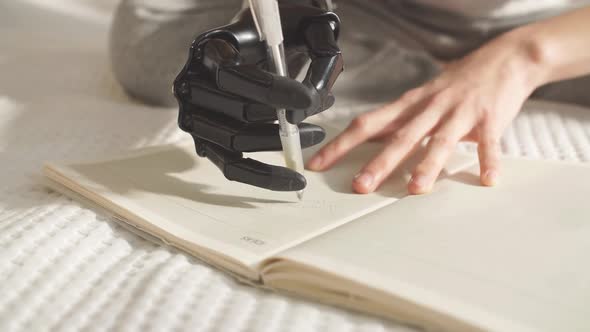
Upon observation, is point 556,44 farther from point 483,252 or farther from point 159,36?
point 159,36

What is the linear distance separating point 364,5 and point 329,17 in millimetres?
398

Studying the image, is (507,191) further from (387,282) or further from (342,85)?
(342,85)

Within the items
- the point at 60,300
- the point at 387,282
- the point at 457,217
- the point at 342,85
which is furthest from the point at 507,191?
the point at 342,85

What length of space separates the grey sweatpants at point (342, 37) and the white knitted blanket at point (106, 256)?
50 millimetres

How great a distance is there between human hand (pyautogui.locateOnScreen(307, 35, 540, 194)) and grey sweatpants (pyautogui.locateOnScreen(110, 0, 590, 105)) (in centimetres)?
17

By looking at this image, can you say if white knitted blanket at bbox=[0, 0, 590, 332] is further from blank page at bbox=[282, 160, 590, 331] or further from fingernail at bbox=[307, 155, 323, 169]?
fingernail at bbox=[307, 155, 323, 169]

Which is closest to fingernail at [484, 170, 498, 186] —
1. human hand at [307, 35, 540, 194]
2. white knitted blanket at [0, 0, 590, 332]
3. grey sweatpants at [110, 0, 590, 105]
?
human hand at [307, 35, 540, 194]

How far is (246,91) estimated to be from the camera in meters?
0.40

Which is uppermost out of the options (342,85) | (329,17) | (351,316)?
(329,17)

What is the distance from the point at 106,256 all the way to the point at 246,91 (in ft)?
0.51

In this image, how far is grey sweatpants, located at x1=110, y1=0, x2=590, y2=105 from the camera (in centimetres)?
80

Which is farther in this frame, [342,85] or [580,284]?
[342,85]

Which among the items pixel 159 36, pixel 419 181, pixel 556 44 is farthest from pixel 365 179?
pixel 159 36

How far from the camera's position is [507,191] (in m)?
0.47
